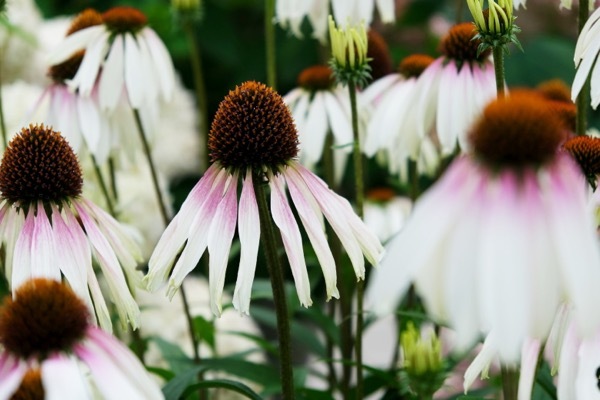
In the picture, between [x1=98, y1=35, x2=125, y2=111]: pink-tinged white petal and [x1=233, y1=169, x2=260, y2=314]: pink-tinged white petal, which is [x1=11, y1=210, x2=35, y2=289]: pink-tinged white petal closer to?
[x1=233, y1=169, x2=260, y2=314]: pink-tinged white petal

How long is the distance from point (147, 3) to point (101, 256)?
104 cm

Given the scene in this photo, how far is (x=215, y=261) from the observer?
0.52 meters

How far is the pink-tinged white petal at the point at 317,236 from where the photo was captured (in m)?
0.53

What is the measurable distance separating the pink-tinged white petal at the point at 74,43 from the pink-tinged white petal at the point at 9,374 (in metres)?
0.46

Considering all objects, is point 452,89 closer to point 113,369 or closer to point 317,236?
point 317,236

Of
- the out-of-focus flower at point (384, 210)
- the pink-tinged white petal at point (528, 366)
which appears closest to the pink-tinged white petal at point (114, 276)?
the pink-tinged white petal at point (528, 366)

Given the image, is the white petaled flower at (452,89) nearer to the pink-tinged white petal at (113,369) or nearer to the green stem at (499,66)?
the green stem at (499,66)

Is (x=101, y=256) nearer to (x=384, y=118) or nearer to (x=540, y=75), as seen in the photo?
(x=384, y=118)

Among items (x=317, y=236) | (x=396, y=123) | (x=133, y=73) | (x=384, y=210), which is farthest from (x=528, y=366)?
(x=384, y=210)

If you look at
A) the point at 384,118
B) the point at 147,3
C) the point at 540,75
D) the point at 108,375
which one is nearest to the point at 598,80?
the point at 384,118

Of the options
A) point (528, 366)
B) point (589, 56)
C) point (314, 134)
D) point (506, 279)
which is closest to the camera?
point (506, 279)

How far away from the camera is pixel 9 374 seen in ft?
1.26

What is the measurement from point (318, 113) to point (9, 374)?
52cm

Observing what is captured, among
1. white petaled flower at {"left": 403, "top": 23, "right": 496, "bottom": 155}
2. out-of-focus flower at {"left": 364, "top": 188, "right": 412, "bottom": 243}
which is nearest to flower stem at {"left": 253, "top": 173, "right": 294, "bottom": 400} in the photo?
white petaled flower at {"left": 403, "top": 23, "right": 496, "bottom": 155}
